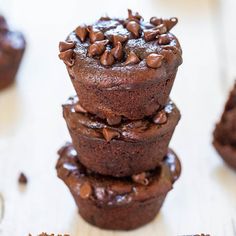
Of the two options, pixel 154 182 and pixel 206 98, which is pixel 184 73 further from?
pixel 154 182

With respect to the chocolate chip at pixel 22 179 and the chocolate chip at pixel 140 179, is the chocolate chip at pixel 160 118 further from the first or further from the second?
the chocolate chip at pixel 22 179

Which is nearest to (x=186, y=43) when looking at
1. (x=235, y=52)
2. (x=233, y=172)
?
(x=235, y=52)

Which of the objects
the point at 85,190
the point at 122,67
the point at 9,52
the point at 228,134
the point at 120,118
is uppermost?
the point at 122,67

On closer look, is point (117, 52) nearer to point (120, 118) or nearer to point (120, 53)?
point (120, 53)

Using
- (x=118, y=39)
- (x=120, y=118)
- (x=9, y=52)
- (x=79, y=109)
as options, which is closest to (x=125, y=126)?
(x=120, y=118)

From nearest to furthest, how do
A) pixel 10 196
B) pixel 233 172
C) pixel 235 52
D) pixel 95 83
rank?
1. pixel 95 83
2. pixel 10 196
3. pixel 233 172
4. pixel 235 52

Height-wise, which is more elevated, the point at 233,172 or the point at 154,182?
the point at 154,182

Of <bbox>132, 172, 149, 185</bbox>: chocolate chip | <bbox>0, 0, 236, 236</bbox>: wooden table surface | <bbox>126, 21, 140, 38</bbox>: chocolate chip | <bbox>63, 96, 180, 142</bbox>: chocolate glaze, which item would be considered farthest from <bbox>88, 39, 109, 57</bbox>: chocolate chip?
<bbox>0, 0, 236, 236</bbox>: wooden table surface

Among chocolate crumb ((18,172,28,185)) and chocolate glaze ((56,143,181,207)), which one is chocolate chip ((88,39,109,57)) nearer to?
chocolate glaze ((56,143,181,207))

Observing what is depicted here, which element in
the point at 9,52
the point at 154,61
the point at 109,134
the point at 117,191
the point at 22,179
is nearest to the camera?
the point at 154,61
